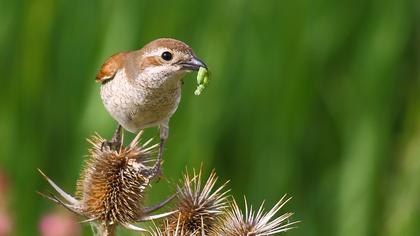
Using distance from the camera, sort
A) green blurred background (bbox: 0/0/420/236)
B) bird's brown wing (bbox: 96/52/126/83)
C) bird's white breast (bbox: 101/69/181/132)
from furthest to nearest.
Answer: green blurred background (bbox: 0/0/420/236) → bird's brown wing (bbox: 96/52/126/83) → bird's white breast (bbox: 101/69/181/132)

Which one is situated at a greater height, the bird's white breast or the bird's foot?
the bird's white breast

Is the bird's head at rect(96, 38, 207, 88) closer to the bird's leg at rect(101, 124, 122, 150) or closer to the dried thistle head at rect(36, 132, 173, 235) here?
the bird's leg at rect(101, 124, 122, 150)

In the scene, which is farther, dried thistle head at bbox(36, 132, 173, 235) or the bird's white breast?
the bird's white breast

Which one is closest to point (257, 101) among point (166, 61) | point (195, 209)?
point (166, 61)

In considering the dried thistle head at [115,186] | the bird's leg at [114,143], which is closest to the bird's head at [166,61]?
the bird's leg at [114,143]

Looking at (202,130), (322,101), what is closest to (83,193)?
(202,130)

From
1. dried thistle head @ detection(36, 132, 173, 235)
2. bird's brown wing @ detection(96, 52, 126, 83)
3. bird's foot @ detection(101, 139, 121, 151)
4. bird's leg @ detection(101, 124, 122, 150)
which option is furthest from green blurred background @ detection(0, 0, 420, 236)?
dried thistle head @ detection(36, 132, 173, 235)
